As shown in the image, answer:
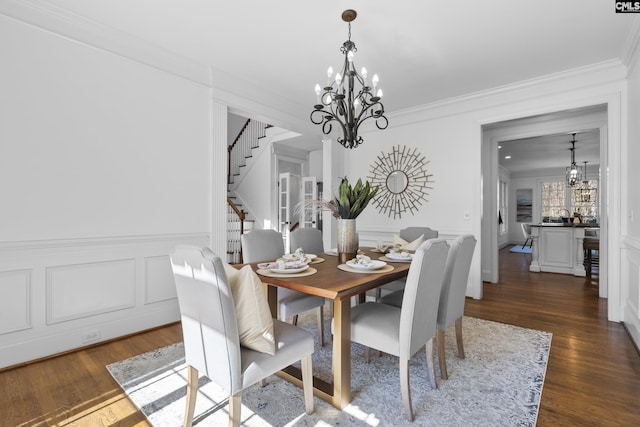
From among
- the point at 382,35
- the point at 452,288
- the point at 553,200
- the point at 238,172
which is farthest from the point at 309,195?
the point at 553,200

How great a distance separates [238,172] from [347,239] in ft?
19.0

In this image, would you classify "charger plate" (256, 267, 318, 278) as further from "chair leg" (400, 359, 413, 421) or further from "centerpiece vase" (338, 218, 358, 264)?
"chair leg" (400, 359, 413, 421)

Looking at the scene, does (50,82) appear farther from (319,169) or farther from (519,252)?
(519,252)

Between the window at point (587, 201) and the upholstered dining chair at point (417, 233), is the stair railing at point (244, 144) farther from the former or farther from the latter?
the window at point (587, 201)

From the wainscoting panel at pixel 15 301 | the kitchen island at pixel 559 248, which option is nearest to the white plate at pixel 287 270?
the wainscoting panel at pixel 15 301

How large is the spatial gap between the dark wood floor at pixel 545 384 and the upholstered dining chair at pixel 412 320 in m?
0.73

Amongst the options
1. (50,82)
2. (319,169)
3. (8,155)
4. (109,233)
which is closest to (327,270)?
(109,233)

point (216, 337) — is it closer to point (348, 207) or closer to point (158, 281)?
point (348, 207)

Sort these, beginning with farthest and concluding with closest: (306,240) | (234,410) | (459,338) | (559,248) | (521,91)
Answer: (559,248) → (521,91) → (306,240) → (459,338) → (234,410)

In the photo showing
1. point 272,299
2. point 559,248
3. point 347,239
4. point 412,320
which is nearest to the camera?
point 412,320

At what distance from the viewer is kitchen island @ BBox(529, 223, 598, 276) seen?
5406 millimetres

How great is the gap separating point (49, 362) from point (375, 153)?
14.5ft

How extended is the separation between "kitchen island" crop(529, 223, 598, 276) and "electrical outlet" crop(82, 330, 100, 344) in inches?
264

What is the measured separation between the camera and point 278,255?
292 centimetres
